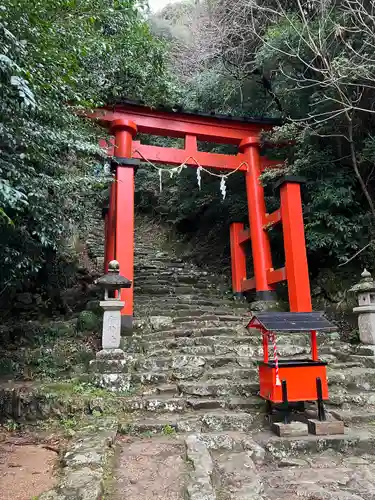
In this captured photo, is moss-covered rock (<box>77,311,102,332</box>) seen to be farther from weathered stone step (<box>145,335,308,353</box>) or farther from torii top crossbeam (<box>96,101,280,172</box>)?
torii top crossbeam (<box>96,101,280,172</box>)

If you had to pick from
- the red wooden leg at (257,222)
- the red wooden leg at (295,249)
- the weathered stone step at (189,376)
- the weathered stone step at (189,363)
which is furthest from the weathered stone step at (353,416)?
the red wooden leg at (257,222)

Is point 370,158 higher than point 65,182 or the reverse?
higher

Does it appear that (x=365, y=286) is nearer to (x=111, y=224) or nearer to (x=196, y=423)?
(x=196, y=423)

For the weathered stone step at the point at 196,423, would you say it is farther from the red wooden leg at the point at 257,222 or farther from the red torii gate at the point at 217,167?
the red wooden leg at the point at 257,222

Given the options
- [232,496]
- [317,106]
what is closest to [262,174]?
[317,106]

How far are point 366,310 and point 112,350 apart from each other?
14.2 ft

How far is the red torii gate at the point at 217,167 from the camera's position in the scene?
7152 mm

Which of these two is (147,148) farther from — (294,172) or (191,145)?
(294,172)

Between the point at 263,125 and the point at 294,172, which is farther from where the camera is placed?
the point at 263,125

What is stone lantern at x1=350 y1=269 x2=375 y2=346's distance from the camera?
632 cm

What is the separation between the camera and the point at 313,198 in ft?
26.4

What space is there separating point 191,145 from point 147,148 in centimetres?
104

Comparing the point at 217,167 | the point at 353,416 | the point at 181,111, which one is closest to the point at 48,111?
the point at 181,111

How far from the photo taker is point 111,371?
518 cm
